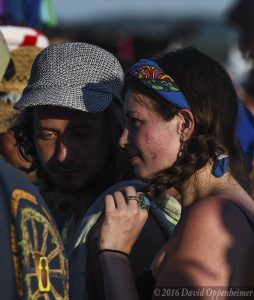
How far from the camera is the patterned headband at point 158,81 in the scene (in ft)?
10.3

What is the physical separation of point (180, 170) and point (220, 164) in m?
0.13

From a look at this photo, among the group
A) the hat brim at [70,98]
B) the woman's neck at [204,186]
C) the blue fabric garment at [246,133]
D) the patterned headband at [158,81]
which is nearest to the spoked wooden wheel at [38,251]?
the woman's neck at [204,186]

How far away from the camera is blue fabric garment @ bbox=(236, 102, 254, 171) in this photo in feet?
11.7

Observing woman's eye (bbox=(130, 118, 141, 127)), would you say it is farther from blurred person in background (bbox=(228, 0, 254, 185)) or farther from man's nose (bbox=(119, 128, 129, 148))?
blurred person in background (bbox=(228, 0, 254, 185))

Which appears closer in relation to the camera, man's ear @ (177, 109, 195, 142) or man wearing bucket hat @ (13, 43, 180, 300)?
man's ear @ (177, 109, 195, 142)

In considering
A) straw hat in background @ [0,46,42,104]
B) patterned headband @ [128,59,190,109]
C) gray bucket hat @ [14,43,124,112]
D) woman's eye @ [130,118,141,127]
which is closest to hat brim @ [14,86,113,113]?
gray bucket hat @ [14,43,124,112]

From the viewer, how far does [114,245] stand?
3160 mm

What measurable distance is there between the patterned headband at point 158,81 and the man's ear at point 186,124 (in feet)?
0.07

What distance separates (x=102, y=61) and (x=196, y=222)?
1.26m

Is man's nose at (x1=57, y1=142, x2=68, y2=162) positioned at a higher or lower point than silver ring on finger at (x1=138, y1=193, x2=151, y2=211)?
lower

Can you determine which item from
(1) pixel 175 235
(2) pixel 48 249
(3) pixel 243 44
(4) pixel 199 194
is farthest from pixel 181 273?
(3) pixel 243 44

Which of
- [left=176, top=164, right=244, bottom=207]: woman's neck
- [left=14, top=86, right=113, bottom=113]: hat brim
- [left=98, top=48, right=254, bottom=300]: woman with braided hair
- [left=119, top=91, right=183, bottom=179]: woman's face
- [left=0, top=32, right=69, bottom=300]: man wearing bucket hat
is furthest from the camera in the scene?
[left=14, top=86, right=113, bottom=113]: hat brim

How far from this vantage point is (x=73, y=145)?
3.86 meters

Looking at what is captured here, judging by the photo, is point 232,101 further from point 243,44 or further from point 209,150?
point 243,44
